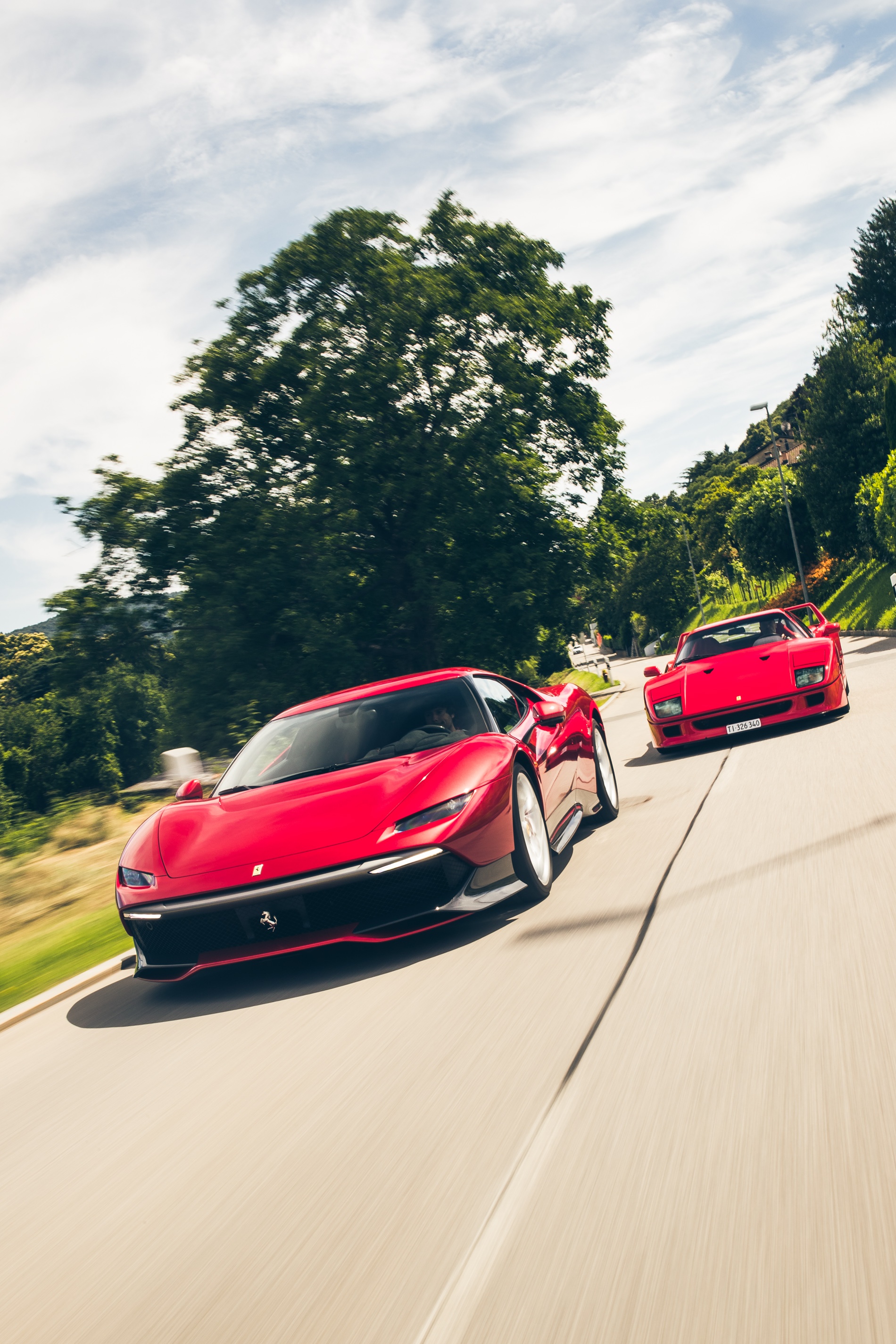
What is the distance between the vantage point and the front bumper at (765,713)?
10945 millimetres

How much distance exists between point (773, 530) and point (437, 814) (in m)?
50.3

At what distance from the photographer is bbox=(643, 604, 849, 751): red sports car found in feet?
35.9

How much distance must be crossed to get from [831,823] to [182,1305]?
486 cm

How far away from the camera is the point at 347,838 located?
4.84 m

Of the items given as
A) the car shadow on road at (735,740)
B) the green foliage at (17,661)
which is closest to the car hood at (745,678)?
the car shadow on road at (735,740)

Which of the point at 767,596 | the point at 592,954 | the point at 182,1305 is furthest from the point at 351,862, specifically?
the point at 767,596

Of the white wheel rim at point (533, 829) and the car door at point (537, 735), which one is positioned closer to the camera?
the white wheel rim at point (533, 829)

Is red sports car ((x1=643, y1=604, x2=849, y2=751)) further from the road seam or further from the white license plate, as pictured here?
the road seam

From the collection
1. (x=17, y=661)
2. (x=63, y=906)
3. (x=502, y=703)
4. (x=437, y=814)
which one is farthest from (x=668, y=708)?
(x=17, y=661)

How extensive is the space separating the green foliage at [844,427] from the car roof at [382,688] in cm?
3913

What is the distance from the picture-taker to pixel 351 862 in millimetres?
4734

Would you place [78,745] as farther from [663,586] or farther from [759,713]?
[759,713]

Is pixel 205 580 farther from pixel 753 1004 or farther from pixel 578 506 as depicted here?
pixel 753 1004

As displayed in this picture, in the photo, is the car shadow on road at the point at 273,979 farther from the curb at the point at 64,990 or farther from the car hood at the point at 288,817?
the car hood at the point at 288,817
